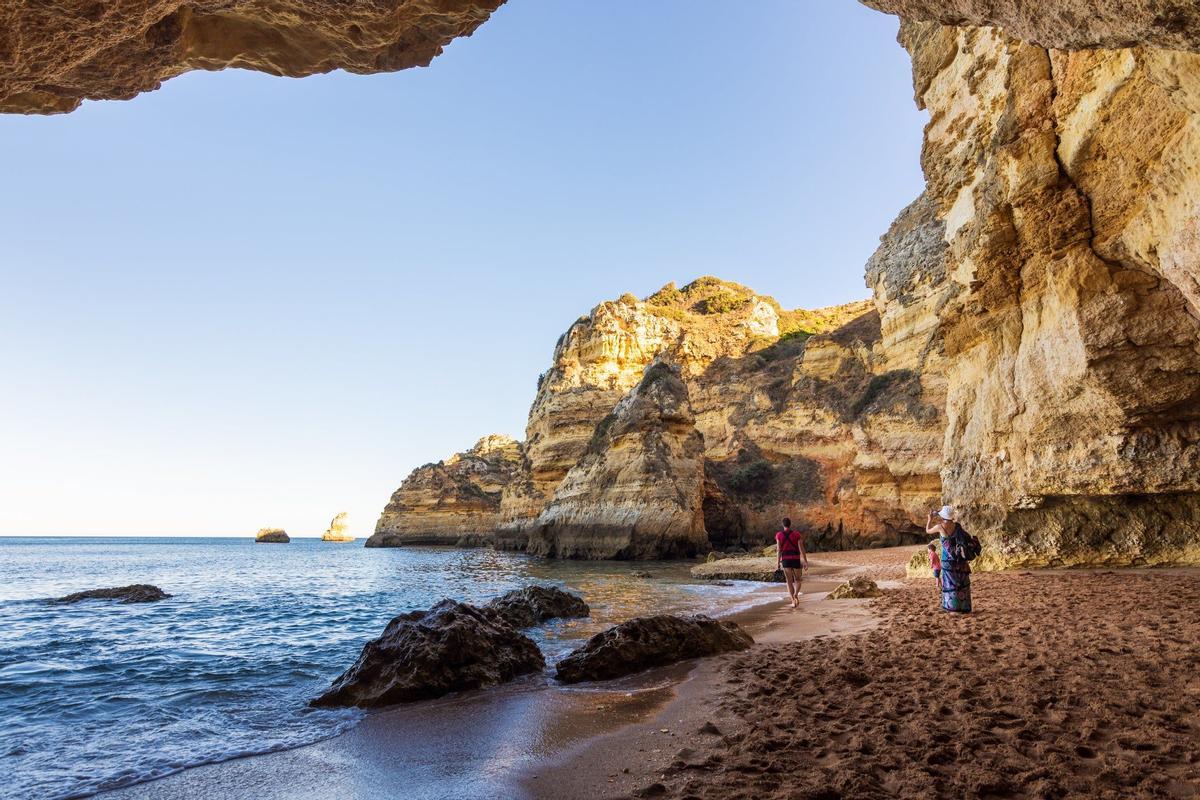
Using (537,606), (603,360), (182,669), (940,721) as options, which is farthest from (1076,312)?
(603,360)

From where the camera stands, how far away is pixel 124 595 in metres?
17.6

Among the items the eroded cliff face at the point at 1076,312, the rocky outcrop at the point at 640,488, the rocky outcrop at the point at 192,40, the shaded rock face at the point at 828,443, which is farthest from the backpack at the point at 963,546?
the rocky outcrop at the point at 640,488

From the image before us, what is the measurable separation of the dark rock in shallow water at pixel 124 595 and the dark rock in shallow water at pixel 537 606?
12671 mm

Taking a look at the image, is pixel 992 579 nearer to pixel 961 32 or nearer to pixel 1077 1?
pixel 1077 1

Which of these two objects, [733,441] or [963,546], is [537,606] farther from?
[733,441]

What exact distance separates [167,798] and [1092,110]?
13.1 meters

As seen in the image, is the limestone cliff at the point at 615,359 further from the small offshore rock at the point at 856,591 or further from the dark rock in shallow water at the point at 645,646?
the dark rock in shallow water at the point at 645,646

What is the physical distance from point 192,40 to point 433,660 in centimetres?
662

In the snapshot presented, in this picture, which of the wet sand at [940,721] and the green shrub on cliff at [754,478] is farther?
the green shrub on cliff at [754,478]

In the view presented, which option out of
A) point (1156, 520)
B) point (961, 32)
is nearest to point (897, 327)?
point (961, 32)

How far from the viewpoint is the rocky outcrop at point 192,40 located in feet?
14.2

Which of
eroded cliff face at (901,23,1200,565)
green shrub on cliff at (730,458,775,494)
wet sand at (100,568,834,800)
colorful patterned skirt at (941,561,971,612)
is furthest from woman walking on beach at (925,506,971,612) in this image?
green shrub on cliff at (730,458,775,494)

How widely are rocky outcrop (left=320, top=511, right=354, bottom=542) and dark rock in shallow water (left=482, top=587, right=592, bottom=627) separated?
5140 inches

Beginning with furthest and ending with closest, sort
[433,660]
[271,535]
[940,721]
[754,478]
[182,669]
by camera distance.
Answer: [271,535]
[754,478]
[182,669]
[433,660]
[940,721]
